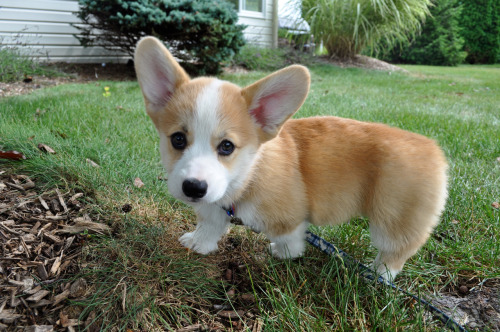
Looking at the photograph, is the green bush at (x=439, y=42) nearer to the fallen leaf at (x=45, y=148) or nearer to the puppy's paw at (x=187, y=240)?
the fallen leaf at (x=45, y=148)

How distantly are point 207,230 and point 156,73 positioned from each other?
95 centimetres

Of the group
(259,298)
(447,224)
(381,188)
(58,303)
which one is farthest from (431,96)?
(58,303)

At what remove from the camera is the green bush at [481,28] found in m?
24.2

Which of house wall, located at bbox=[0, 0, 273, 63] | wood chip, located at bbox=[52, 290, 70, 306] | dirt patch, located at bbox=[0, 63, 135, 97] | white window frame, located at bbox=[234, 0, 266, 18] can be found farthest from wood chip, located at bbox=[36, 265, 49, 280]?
white window frame, located at bbox=[234, 0, 266, 18]

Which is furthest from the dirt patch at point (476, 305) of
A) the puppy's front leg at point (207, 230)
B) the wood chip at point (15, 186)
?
the wood chip at point (15, 186)

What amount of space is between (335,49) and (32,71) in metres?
10.8

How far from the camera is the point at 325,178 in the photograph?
80.4 inches

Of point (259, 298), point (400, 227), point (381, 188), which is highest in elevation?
point (381, 188)

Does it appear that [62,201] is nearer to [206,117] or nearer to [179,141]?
[179,141]

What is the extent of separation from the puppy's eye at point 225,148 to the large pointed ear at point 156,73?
0.45 meters

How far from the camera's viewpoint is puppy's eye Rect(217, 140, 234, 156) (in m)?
1.84

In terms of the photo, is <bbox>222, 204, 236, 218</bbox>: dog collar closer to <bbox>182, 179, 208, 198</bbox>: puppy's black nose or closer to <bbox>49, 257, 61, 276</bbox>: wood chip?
<bbox>182, 179, 208, 198</bbox>: puppy's black nose

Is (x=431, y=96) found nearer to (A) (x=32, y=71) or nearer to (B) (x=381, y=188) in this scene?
(B) (x=381, y=188)

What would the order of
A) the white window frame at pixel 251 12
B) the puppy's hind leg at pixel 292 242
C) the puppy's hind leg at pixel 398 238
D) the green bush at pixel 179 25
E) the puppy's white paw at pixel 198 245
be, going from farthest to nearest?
the white window frame at pixel 251 12
the green bush at pixel 179 25
the puppy's white paw at pixel 198 245
the puppy's hind leg at pixel 292 242
the puppy's hind leg at pixel 398 238
